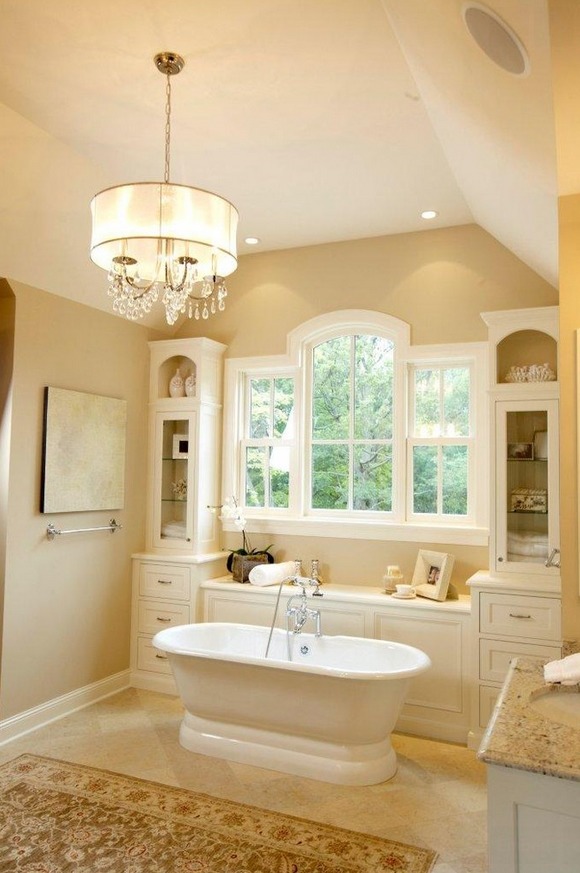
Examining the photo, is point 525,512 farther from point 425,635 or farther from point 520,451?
point 425,635

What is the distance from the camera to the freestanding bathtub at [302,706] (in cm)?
312

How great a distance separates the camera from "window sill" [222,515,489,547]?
399 cm

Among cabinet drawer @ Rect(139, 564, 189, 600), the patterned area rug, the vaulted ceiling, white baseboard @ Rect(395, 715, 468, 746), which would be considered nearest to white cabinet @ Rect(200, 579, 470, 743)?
white baseboard @ Rect(395, 715, 468, 746)

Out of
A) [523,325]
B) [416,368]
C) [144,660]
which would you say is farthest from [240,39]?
[144,660]

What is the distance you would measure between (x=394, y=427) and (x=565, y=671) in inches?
98.7

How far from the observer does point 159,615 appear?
14.8ft

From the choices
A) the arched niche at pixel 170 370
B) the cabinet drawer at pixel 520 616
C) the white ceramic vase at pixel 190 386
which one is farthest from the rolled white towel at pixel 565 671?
the arched niche at pixel 170 370

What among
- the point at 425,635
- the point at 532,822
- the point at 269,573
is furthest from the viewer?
the point at 269,573

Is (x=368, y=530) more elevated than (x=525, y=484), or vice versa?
(x=525, y=484)

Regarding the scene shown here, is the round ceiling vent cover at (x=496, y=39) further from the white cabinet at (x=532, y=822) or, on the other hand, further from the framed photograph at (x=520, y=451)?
the framed photograph at (x=520, y=451)

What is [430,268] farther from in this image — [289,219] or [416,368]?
[289,219]

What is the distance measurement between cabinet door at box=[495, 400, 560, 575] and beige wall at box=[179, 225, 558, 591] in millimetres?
372

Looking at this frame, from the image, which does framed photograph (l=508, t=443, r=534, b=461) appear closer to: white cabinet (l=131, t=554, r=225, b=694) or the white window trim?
the white window trim

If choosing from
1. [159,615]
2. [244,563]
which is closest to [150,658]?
[159,615]
